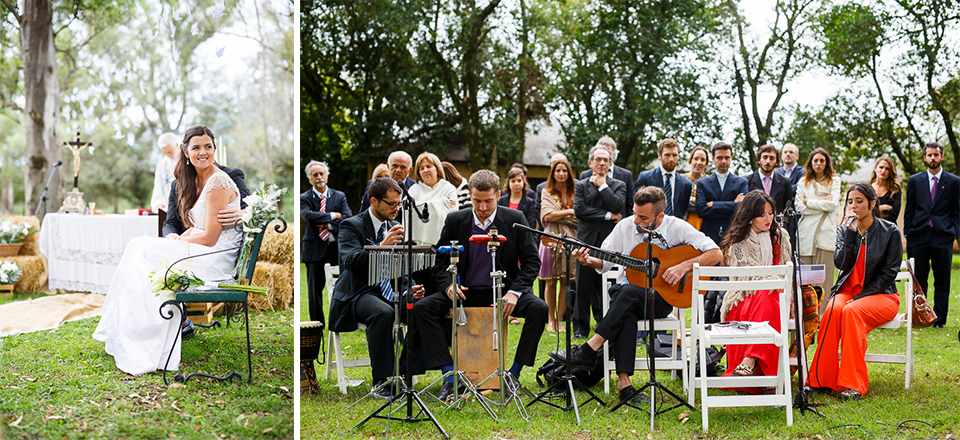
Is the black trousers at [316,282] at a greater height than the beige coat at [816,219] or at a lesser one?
lesser

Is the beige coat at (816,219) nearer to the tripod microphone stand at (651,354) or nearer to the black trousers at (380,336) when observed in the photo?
the tripod microphone stand at (651,354)

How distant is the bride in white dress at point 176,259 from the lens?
439 centimetres

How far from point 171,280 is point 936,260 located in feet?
22.5

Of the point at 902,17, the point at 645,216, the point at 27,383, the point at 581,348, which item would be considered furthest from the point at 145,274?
the point at 902,17

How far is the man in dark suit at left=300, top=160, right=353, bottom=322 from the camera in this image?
612 centimetres

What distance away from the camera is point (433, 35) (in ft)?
47.0

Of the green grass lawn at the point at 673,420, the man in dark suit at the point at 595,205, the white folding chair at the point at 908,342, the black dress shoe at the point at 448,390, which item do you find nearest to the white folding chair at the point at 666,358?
the green grass lawn at the point at 673,420

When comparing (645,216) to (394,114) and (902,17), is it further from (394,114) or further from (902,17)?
(902,17)

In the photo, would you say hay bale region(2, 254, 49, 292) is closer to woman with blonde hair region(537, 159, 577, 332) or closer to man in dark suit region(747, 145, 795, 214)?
woman with blonde hair region(537, 159, 577, 332)

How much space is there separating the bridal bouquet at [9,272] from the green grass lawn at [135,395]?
2.87 metres

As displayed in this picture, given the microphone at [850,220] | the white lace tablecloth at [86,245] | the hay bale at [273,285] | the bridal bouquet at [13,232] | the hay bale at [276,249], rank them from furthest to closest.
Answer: the bridal bouquet at [13,232]
the white lace tablecloth at [86,245]
the hay bale at [276,249]
the hay bale at [273,285]
the microphone at [850,220]

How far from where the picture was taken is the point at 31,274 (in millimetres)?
8297

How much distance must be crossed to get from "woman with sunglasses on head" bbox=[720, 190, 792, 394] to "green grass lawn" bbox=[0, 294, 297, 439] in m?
2.77

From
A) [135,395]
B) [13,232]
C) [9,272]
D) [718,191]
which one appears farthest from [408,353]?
[13,232]
